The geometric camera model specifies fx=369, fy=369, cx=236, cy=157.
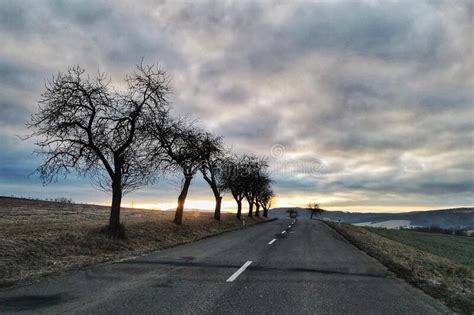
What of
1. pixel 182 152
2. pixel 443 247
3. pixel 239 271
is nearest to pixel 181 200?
pixel 182 152

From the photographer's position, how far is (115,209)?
17625 millimetres

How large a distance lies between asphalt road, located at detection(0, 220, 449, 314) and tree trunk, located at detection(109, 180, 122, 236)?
5.94 meters

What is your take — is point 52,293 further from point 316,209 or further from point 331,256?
point 316,209

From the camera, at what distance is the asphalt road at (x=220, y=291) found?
6363 mm

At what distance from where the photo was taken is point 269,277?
934 centimetres

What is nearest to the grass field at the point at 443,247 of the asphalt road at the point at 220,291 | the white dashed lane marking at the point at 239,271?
the asphalt road at the point at 220,291

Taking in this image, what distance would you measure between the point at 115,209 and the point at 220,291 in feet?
37.7

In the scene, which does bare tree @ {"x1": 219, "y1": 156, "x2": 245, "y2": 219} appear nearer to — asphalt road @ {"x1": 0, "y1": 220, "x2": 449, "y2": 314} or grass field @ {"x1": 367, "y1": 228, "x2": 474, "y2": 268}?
grass field @ {"x1": 367, "y1": 228, "x2": 474, "y2": 268}

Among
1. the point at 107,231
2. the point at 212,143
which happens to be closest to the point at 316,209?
the point at 212,143

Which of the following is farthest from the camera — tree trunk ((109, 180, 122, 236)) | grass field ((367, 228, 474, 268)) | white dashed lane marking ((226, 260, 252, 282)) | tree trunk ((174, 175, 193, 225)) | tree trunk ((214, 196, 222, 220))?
tree trunk ((214, 196, 222, 220))

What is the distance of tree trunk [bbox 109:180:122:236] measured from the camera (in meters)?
17.1

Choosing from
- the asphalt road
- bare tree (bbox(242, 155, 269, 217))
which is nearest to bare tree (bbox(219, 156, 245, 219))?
bare tree (bbox(242, 155, 269, 217))

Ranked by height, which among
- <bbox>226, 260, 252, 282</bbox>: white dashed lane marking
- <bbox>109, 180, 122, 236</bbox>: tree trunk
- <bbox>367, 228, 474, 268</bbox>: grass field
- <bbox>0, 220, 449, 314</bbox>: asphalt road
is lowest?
<bbox>367, 228, 474, 268</bbox>: grass field

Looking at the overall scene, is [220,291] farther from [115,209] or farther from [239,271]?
[115,209]
